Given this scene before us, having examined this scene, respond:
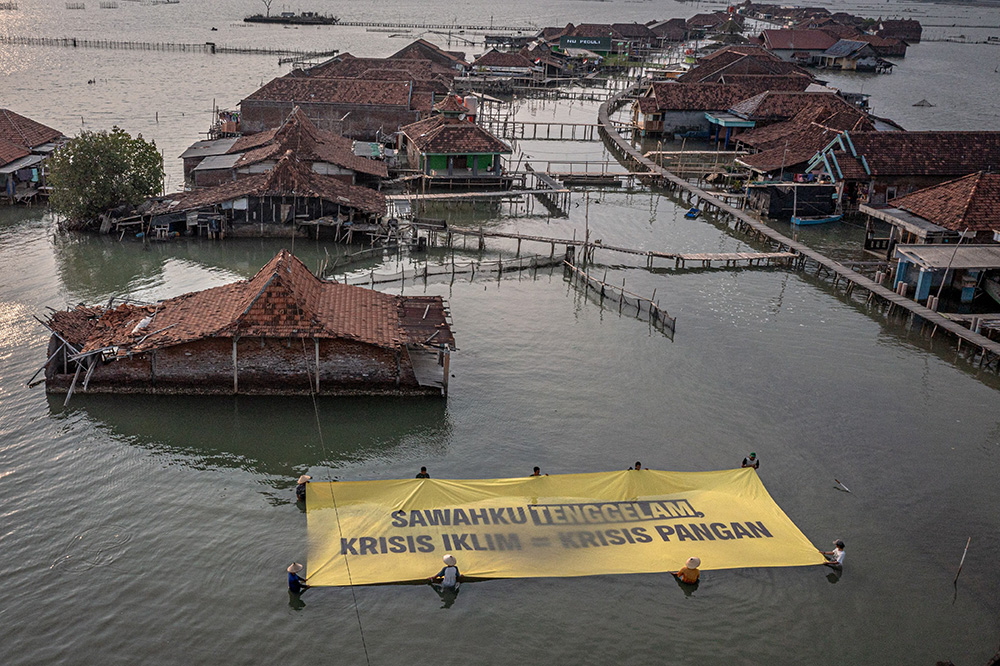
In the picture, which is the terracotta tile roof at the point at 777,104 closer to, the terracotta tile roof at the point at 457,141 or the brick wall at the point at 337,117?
the terracotta tile roof at the point at 457,141

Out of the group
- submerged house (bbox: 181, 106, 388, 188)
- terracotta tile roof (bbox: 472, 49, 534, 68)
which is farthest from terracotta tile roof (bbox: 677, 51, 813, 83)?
submerged house (bbox: 181, 106, 388, 188)

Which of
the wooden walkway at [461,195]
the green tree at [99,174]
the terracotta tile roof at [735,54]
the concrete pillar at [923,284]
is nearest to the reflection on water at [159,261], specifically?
the green tree at [99,174]

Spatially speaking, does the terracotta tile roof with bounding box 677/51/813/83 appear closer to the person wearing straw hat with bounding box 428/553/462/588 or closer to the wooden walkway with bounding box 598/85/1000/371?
the wooden walkway with bounding box 598/85/1000/371

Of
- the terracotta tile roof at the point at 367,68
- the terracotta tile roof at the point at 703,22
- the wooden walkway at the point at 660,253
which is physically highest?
the terracotta tile roof at the point at 703,22

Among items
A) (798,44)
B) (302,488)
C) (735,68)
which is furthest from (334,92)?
(798,44)

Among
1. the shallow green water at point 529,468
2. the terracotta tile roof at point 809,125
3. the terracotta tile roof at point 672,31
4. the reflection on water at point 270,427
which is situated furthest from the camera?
the terracotta tile roof at point 672,31

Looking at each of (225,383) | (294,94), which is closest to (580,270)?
(225,383)
